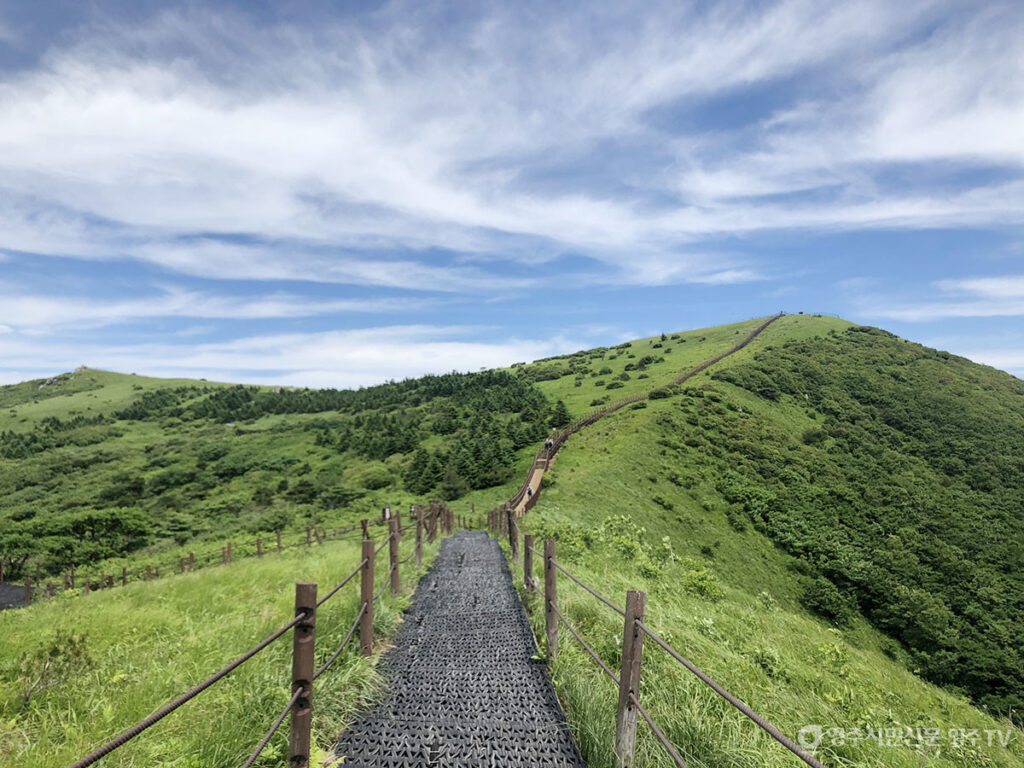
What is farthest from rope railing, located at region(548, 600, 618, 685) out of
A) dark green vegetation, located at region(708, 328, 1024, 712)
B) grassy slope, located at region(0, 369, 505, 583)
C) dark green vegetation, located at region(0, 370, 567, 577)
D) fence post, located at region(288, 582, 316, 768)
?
dark green vegetation, located at region(0, 370, 567, 577)

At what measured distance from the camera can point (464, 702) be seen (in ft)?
16.4

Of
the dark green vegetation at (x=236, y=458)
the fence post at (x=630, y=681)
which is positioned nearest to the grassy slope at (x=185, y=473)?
the dark green vegetation at (x=236, y=458)

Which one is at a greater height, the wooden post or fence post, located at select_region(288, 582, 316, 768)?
fence post, located at select_region(288, 582, 316, 768)

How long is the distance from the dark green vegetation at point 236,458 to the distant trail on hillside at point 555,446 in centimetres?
505

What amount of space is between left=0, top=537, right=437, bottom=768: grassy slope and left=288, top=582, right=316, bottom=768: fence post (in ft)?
1.46

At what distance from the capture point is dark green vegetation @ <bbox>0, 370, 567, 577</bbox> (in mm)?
40469

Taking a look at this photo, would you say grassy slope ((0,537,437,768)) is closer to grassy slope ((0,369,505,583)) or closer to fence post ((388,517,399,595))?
fence post ((388,517,399,595))

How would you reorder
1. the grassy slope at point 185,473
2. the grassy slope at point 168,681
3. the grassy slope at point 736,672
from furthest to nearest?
the grassy slope at point 185,473 → the grassy slope at point 736,672 → the grassy slope at point 168,681

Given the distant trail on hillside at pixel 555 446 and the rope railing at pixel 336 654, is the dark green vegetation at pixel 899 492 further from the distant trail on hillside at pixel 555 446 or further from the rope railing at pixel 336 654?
the rope railing at pixel 336 654

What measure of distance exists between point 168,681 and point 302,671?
2.78m

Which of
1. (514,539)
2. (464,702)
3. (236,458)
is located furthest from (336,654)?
(236,458)

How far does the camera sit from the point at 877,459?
141 feet

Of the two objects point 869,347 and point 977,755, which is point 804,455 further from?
point 869,347

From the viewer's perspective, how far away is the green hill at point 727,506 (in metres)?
6.91
